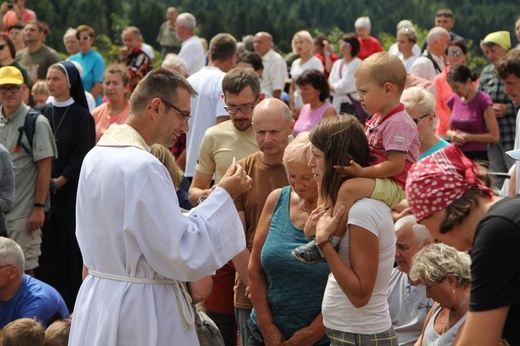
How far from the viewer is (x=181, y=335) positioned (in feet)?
13.4

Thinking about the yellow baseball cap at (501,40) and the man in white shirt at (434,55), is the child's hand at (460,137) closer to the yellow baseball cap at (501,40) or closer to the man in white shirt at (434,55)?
the yellow baseball cap at (501,40)

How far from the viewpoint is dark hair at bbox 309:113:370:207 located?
14.1 feet

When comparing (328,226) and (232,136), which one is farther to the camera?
(232,136)

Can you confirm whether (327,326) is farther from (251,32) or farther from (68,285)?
(251,32)

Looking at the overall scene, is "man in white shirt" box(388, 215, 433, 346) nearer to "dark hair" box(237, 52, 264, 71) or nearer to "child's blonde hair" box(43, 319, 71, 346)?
"child's blonde hair" box(43, 319, 71, 346)

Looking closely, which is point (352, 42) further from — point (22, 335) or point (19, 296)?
point (22, 335)

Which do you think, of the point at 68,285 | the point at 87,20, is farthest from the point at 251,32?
the point at 68,285

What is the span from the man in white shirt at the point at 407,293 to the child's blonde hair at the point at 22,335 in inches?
81.3

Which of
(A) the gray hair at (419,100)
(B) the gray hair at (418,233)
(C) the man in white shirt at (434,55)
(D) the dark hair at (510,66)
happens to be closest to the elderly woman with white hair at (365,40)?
(C) the man in white shirt at (434,55)

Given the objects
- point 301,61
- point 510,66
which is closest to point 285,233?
point 510,66

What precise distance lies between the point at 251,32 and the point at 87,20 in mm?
3048

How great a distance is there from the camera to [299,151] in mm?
4773

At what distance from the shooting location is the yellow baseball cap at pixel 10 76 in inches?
310

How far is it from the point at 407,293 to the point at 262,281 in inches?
37.1
